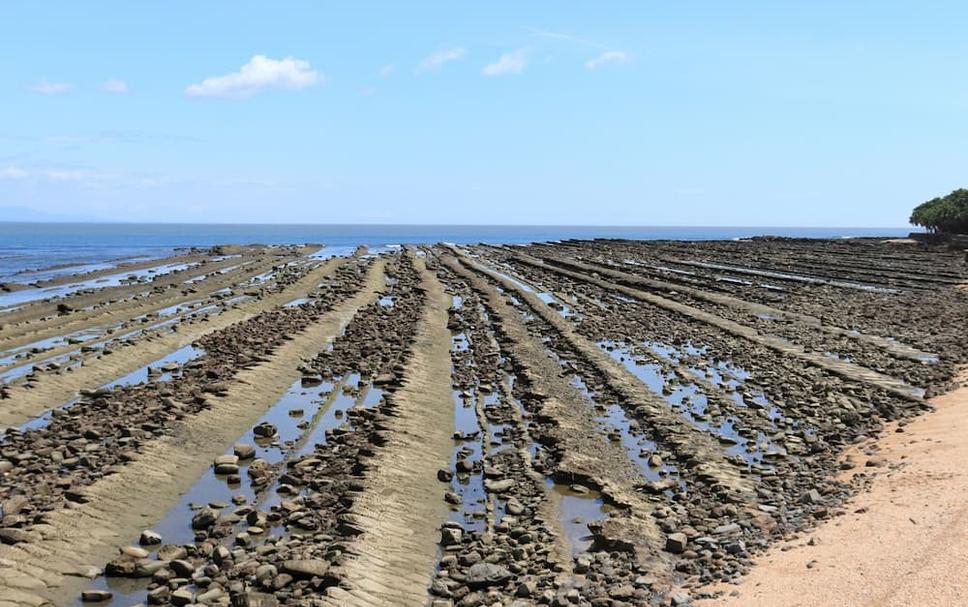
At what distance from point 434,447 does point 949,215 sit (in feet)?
355

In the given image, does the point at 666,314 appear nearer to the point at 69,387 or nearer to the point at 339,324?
the point at 339,324

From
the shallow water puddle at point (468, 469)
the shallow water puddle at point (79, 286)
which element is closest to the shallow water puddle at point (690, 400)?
the shallow water puddle at point (468, 469)

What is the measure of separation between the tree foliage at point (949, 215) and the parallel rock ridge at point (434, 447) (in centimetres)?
7642

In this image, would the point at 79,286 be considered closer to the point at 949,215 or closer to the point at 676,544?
the point at 676,544

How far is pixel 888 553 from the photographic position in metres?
9.63

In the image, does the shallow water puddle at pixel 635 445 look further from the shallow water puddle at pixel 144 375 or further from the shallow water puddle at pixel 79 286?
the shallow water puddle at pixel 79 286

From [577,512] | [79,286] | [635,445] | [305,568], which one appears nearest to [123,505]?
[305,568]

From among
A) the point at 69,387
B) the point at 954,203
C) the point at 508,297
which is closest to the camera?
the point at 69,387

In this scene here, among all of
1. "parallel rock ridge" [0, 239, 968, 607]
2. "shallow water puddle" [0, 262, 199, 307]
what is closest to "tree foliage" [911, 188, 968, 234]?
"parallel rock ridge" [0, 239, 968, 607]

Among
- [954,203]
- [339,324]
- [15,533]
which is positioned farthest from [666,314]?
[954,203]

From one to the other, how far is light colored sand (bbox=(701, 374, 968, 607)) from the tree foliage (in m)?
104

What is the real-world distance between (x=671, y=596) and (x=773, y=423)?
9.21 metres

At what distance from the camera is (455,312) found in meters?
37.2

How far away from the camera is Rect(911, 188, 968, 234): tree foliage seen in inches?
3947
